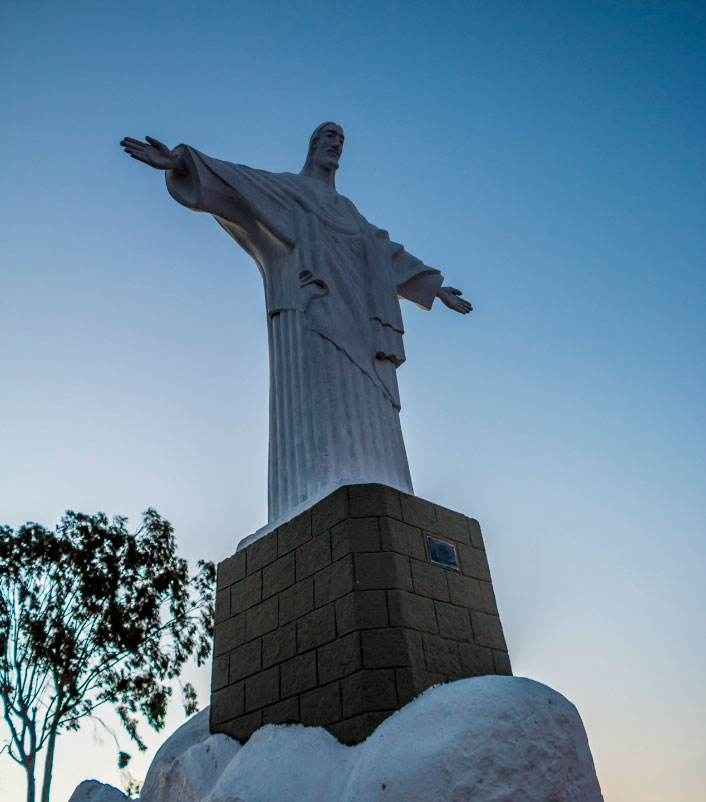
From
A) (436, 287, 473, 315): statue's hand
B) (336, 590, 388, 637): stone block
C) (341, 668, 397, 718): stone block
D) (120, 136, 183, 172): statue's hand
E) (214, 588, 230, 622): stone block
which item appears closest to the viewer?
(341, 668, 397, 718): stone block

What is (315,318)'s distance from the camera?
212 inches

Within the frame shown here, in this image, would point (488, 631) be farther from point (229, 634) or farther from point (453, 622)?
point (229, 634)

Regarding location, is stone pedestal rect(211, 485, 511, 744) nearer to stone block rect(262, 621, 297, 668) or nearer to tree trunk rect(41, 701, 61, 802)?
stone block rect(262, 621, 297, 668)

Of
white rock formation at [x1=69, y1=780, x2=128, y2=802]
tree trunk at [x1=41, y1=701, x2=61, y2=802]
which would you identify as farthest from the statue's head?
tree trunk at [x1=41, y1=701, x2=61, y2=802]

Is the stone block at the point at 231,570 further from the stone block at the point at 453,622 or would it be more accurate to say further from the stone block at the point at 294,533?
the stone block at the point at 453,622

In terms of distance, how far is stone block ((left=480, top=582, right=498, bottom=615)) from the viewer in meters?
4.55

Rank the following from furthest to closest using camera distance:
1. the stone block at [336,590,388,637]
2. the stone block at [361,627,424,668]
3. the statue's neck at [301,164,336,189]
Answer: the statue's neck at [301,164,336,189], the stone block at [336,590,388,637], the stone block at [361,627,424,668]

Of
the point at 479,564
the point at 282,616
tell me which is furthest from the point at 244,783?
the point at 479,564

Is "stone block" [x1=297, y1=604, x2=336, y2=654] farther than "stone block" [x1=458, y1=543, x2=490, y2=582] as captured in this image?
No

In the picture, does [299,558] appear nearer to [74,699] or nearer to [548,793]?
[548,793]

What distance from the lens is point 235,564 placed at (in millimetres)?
4918

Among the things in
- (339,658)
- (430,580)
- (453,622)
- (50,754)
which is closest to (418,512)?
(430,580)

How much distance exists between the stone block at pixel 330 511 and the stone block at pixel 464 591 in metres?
0.80

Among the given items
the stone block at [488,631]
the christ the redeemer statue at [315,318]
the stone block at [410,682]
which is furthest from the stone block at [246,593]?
the stone block at [488,631]
